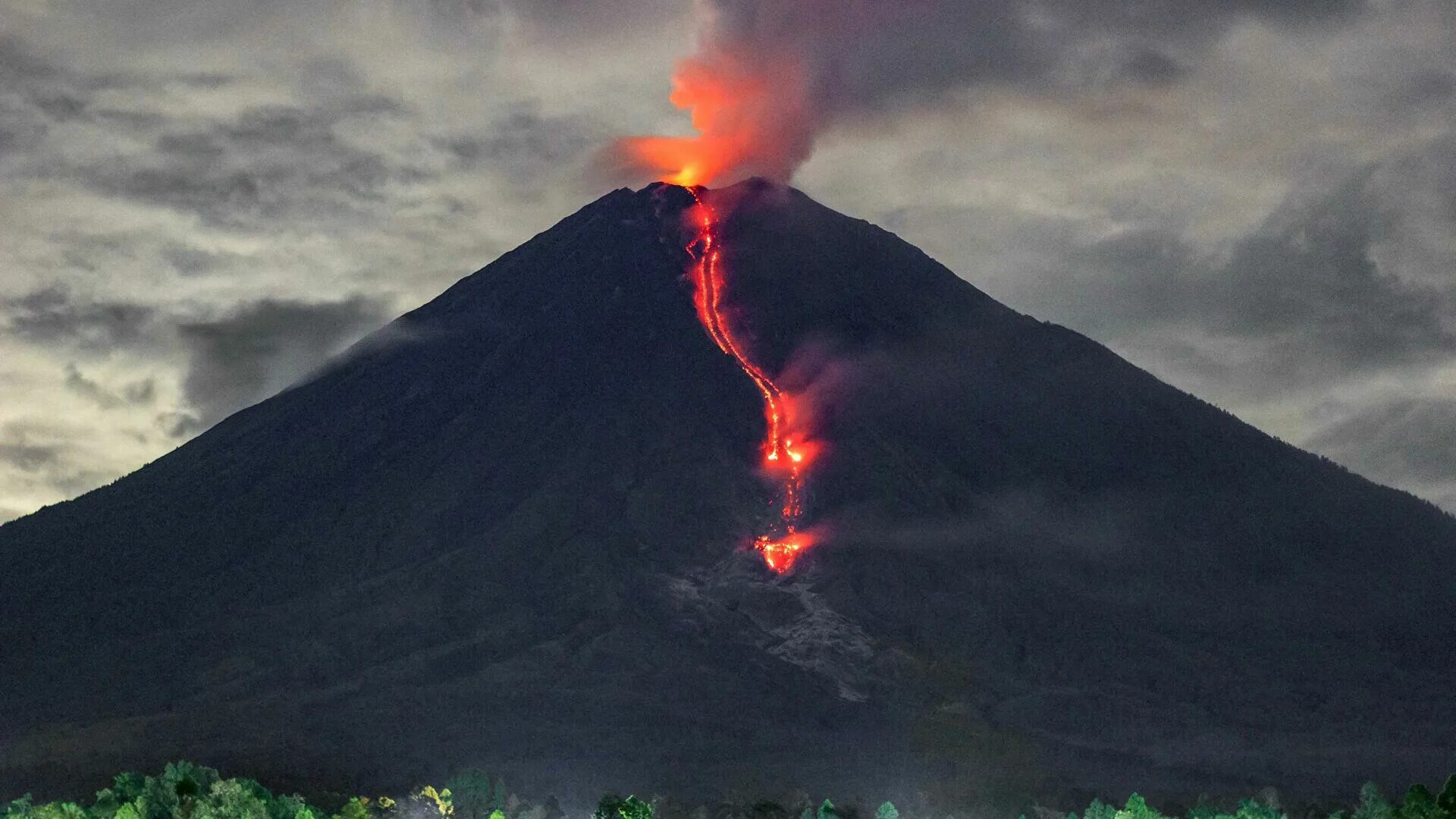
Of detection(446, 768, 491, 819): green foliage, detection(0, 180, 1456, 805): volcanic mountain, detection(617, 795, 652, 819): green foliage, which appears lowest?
detection(617, 795, 652, 819): green foliage

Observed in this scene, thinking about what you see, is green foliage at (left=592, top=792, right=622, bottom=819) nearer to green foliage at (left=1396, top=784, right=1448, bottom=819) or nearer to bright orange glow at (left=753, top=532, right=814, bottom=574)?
green foliage at (left=1396, top=784, right=1448, bottom=819)

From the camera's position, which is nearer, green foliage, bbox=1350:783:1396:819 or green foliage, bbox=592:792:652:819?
green foliage, bbox=592:792:652:819

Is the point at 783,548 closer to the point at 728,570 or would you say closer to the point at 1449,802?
the point at 728,570

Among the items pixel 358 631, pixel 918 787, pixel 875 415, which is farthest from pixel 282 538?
pixel 918 787

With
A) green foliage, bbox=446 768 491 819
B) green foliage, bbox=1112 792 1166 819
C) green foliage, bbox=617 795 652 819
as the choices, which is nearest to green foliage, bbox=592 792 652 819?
green foliage, bbox=617 795 652 819

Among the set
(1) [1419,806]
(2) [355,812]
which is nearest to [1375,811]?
(1) [1419,806]

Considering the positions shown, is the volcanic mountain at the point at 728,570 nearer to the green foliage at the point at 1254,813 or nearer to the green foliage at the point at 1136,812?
the green foliage at the point at 1254,813
